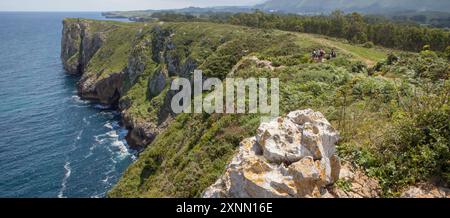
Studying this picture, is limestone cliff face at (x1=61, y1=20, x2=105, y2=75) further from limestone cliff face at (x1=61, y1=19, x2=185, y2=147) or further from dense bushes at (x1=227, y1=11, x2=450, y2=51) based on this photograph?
dense bushes at (x1=227, y1=11, x2=450, y2=51)

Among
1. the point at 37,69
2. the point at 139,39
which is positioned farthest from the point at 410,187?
the point at 37,69

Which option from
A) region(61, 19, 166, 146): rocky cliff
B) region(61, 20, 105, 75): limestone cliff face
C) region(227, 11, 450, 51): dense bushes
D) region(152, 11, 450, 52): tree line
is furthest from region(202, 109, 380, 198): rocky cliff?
region(61, 20, 105, 75): limestone cliff face

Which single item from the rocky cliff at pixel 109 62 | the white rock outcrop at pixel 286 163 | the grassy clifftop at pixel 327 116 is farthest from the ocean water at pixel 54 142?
the white rock outcrop at pixel 286 163

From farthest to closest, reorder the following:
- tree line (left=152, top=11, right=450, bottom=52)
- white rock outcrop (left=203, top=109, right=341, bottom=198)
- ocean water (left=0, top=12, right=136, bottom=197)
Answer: tree line (left=152, top=11, right=450, bottom=52)
ocean water (left=0, top=12, right=136, bottom=197)
white rock outcrop (left=203, top=109, right=341, bottom=198)

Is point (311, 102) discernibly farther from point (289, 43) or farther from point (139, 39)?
point (139, 39)

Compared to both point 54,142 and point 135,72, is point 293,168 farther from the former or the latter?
point 135,72

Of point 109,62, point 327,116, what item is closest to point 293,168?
point 327,116
